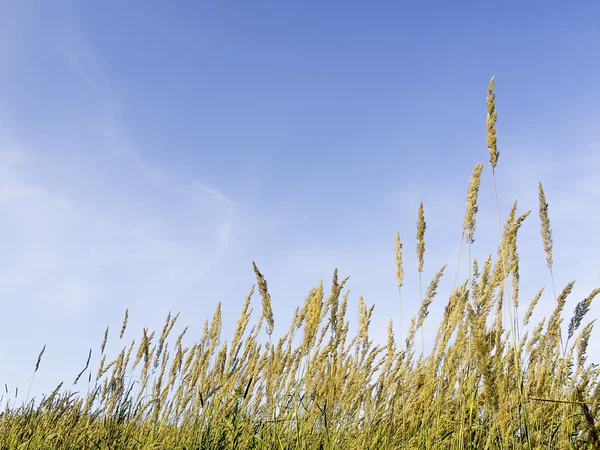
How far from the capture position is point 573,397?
2.72 meters

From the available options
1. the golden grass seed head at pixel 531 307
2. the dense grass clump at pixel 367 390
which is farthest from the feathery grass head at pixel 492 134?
the golden grass seed head at pixel 531 307

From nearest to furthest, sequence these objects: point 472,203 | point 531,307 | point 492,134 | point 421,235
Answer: point 492,134
point 472,203
point 421,235
point 531,307

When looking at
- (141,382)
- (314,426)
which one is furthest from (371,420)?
(141,382)

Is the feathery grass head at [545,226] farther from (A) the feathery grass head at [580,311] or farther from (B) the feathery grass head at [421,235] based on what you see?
(B) the feathery grass head at [421,235]

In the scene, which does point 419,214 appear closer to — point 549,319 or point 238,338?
point 549,319

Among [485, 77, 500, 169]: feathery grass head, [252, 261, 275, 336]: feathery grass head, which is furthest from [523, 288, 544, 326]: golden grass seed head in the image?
[252, 261, 275, 336]: feathery grass head

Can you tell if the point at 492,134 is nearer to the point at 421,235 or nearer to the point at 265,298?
the point at 421,235

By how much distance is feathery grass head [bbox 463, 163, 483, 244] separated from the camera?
2.79 meters

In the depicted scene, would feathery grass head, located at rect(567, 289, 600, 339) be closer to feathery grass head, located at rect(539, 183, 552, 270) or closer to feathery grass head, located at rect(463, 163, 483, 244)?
feathery grass head, located at rect(539, 183, 552, 270)

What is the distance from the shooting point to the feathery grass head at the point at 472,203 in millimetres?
2795

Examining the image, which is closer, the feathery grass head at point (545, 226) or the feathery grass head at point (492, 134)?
the feathery grass head at point (492, 134)

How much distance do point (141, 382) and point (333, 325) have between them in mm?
1966

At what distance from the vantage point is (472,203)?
9.33ft

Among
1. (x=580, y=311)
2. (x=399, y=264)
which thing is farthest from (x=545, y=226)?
(x=399, y=264)
